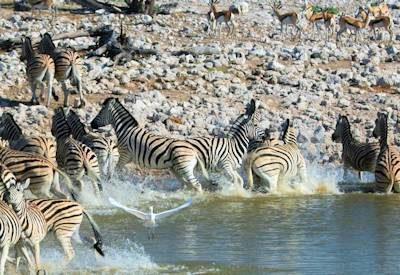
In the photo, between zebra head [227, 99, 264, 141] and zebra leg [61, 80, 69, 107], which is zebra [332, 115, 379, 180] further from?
zebra leg [61, 80, 69, 107]

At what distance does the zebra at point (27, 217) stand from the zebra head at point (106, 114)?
248 inches

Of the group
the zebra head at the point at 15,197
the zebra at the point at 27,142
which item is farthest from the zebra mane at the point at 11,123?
the zebra head at the point at 15,197

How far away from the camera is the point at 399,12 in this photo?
32062 mm

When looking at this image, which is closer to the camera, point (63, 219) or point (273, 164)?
point (63, 219)

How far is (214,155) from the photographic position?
16.6m

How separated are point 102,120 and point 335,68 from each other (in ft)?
23.3

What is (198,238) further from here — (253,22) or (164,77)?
(253,22)

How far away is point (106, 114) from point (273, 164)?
255 cm

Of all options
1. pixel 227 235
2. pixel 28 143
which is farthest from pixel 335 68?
pixel 227 235

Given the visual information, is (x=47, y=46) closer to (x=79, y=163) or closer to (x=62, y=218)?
(x=79, y=163)

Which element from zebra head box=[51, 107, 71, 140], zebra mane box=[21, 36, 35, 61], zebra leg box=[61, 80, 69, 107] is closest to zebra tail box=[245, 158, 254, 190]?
zebra head box=[51, 107, 71, 140]

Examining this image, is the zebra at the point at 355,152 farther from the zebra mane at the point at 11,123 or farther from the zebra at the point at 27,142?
the zebra mane at the point at 11,123

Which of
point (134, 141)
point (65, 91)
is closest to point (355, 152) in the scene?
point (134, 141)

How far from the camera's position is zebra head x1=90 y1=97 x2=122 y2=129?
17.3 metres
